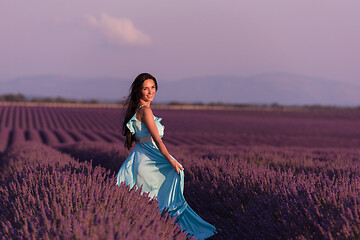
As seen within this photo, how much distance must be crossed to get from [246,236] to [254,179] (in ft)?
3.33

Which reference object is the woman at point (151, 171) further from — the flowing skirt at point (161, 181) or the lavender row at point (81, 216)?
the lavender row at point (81, 216)

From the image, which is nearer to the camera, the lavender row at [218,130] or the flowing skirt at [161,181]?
the flowing skirt at [161,181]

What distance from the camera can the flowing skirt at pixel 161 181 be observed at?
3.70m

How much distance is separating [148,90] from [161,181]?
922 mm

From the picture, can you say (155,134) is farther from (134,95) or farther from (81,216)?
(81,216)

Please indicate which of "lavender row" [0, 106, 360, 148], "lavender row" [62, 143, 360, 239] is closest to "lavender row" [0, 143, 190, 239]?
"lavender row" [62, 143, 360, 239]

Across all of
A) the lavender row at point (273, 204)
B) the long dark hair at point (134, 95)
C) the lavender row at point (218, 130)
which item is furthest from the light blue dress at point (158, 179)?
the lavender row at point (218, 130)

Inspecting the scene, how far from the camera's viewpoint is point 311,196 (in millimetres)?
2967

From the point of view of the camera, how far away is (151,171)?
374 cm

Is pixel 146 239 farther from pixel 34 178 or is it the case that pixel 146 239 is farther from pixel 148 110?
pixel 34 178

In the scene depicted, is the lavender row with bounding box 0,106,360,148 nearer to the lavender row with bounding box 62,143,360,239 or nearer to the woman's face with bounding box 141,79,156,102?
the lavender row with bounding box 62,143,360,239

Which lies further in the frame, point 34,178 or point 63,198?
point 34,178

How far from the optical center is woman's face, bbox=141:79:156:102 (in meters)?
3.74

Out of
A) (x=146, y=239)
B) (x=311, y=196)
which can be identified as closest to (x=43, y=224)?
(x=146, y=239)
